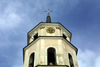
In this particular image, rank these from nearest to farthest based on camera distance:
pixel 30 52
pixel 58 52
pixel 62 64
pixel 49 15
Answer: pixel 62 64, pixel 58 52, pixel 30 52, pixel 49 15

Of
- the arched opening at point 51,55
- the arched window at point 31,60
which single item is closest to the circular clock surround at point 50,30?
the arched opening at point 51,55

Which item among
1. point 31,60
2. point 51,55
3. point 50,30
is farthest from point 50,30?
point 31,60

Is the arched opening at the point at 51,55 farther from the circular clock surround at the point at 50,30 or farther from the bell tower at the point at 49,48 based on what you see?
the circular clock surround at the point at 50,30

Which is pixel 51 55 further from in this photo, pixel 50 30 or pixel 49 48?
pixel 50 30

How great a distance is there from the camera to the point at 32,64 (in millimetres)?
26859

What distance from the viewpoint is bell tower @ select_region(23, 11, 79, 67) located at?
24859 millimetres

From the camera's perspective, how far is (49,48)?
88.2 ft

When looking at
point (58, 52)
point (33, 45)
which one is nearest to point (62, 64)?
point (58, 52)

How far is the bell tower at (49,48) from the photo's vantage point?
2486 cm

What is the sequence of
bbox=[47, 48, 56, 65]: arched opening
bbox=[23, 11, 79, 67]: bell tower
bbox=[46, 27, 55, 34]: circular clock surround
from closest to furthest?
bbox=[23, 11, 79, 67]: bell tower < bbox=[47, 48, 56, 65]: arched opening < bbox=[46, 27, 55, 34]: circular clock surround

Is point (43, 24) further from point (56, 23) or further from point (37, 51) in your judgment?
point (37, 51)

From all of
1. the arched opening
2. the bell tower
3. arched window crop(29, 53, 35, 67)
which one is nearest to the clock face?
the bell tower

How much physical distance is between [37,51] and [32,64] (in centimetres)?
181

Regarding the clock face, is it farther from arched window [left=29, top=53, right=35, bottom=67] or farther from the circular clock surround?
arched window [left=29, top=53, right=35, bottom=67]
